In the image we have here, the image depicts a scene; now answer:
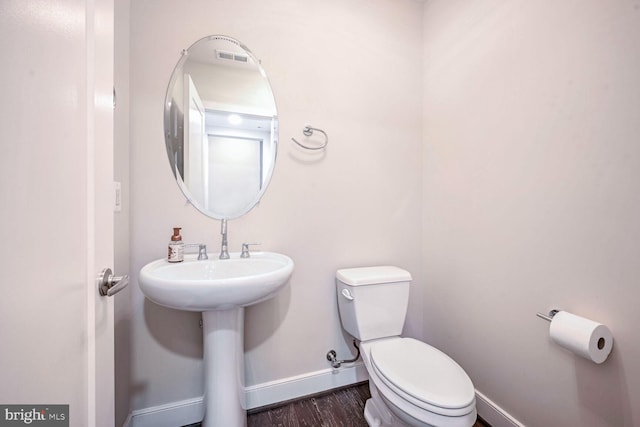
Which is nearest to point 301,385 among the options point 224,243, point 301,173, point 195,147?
point 224,243

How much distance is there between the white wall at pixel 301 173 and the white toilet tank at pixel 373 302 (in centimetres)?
17

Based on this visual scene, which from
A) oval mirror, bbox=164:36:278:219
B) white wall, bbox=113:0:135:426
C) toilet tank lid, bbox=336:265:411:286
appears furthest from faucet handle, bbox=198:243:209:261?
toilet tank lid, bbox=336:265:411:286

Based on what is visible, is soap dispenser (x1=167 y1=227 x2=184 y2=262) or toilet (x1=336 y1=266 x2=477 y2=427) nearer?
toilet (x1=336 y1=266 x2=477 y2=427)

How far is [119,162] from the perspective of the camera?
3.45 feet

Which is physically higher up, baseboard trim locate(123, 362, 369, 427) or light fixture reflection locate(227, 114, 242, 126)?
light fixture reflection locate(227, 114, 242, 126)

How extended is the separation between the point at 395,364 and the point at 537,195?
3.06 feet

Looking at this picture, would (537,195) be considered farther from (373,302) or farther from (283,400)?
(283,400)

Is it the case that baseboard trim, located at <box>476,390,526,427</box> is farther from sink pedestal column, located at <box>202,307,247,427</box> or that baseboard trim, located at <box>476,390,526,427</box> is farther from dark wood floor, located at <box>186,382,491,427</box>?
sink pedestal column, located at <box>202,307,247,427</box>

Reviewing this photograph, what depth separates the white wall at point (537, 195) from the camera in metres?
0.85

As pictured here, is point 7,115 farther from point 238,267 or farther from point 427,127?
point 427,127

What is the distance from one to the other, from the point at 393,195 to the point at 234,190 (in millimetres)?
972

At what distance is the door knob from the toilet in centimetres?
97

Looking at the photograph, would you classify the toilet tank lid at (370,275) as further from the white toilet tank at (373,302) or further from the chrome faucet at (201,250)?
the chrome faucet at (201,250)

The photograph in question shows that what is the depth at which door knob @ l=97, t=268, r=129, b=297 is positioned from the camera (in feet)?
1.86
